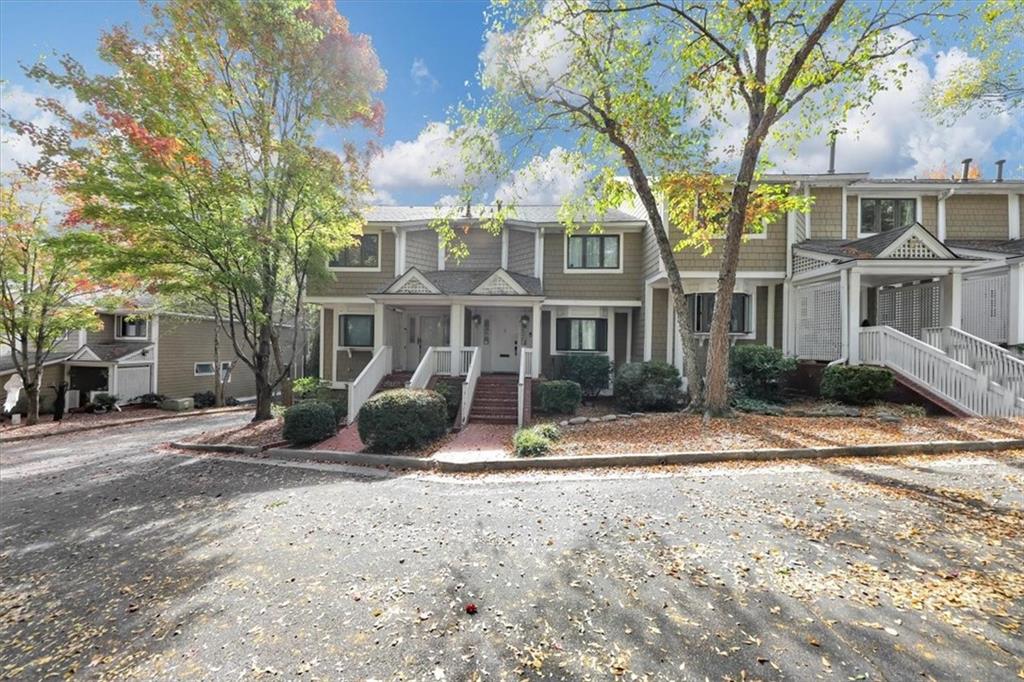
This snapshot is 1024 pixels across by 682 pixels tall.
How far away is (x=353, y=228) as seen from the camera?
12.2 meters

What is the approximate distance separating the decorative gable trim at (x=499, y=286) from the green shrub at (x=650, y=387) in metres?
4.12

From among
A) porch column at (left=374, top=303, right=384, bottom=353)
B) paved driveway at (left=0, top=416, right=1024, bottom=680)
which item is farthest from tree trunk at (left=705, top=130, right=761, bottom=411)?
porch column at (left=374, top=303, right=384, bottom=353)

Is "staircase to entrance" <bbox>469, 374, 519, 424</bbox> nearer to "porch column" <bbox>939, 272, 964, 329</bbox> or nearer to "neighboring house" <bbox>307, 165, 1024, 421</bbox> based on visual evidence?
"neighboring house" <bbox>307, 165, 1024, 421</bbox>

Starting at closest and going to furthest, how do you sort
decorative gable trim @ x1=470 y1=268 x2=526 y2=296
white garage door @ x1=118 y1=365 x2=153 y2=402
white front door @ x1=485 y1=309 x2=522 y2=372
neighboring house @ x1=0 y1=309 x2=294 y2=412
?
decorative gable trim @ x1=470 y1=268 x2=526 y2=296
white front door @ x1=485 y1=309 x2=522 y2=372
neighboring house @ x1=0 y1=309 x2=294 y2=412
white garage door @ x1=118 y1=365 x2=153 y2=402

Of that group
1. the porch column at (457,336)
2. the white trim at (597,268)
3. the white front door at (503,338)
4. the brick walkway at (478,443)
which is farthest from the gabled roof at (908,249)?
the porch column at (457,336)

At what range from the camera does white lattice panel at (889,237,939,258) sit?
437 inches

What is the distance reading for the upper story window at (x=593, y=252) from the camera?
14547mm

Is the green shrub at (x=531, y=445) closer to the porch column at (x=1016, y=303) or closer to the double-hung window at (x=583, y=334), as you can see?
the double-hung window at (x=583, y=334)

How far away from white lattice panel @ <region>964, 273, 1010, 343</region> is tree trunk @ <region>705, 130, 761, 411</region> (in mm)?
9527

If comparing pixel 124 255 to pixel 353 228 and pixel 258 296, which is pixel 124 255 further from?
pixel 353 228

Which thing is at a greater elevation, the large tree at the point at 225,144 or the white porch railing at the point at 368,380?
the large tree at the point at 225,144

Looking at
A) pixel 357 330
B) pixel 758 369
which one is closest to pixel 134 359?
pixel 357 330

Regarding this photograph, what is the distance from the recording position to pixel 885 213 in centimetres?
1359

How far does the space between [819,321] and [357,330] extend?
48.4 feet
